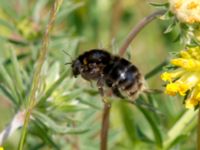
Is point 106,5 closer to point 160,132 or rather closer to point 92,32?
point 92,32

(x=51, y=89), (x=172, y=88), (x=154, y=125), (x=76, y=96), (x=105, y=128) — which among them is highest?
(x=51, y=89)

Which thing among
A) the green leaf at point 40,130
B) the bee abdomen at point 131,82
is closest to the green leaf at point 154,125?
the bee abdomen at point 131,82

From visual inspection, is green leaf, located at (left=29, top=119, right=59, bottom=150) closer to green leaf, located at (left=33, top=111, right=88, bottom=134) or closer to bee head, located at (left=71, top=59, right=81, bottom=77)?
green leaf, located at (left=33, top=111, right=88, bottom=134)

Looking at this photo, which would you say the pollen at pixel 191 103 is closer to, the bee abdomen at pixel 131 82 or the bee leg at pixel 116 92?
the bee abdomen at pixel 131 82

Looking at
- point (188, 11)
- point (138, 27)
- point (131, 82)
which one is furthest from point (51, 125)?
point (188, 11)

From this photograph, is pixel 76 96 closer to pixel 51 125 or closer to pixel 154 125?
pixel 51 125

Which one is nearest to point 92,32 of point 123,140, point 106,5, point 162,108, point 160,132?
point 106,5

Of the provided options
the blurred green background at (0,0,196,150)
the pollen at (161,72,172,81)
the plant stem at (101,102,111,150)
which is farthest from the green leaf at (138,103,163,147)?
the pollen at (161,72,172,81)
